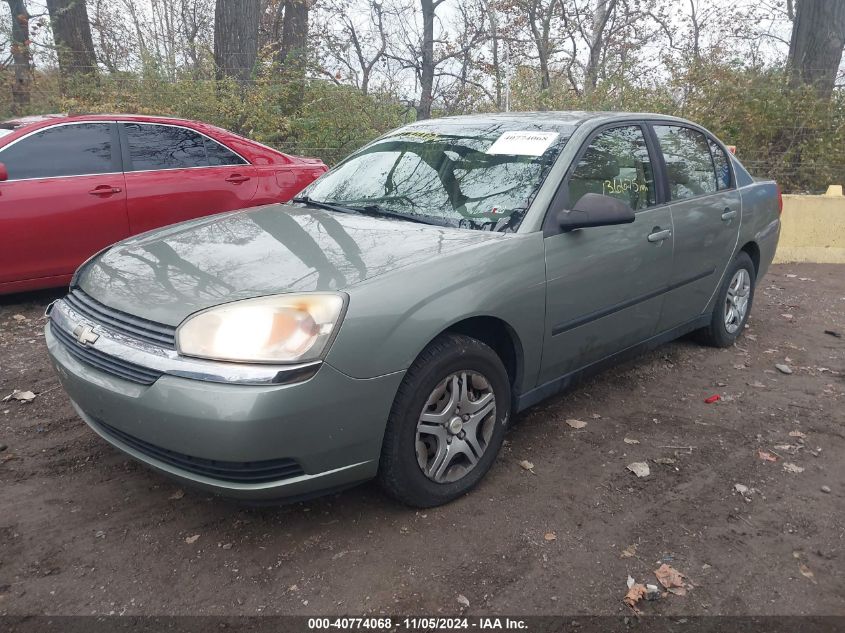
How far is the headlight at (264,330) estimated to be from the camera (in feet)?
7.74

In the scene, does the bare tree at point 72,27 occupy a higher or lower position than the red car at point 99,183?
higher

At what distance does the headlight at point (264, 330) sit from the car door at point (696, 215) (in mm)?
2498

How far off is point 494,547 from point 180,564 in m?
1.18

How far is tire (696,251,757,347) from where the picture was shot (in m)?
4.90

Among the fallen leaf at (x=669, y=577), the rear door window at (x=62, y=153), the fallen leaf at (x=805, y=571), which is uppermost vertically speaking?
the rear door window at (x=62, y=153)

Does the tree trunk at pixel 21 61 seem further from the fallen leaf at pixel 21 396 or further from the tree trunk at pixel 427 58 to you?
the fallen leaf at pixel 21 396

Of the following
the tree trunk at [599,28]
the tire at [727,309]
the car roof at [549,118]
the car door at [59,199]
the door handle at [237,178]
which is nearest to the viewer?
the car roof at [549,118]

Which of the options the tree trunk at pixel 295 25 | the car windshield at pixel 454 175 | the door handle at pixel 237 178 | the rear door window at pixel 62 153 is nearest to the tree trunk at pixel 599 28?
the tree trunk at pixel 295 25

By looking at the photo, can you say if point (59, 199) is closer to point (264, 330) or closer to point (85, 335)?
point (85, 335)

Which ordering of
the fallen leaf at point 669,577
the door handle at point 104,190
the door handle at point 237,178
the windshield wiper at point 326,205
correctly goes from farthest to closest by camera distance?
the door handle at point 237,178 → the door handle at point 104,190 → the windshield wiper at point 326,205 → the fallen leaf at point 669,577

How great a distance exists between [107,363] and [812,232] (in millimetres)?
8441

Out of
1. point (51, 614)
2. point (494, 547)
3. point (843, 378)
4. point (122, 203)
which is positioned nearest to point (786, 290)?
point (843, 378)

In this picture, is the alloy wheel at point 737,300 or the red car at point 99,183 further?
the red car at point 99,183

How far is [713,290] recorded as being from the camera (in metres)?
4.70
